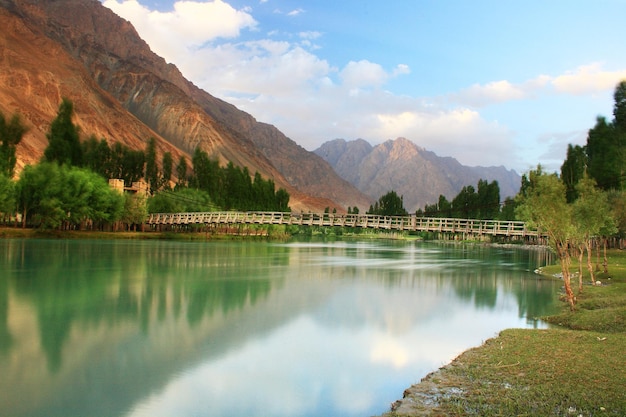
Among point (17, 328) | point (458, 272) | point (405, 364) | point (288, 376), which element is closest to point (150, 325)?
point (17, 328)

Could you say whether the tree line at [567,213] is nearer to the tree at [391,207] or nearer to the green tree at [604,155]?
the green tree at [604,155]

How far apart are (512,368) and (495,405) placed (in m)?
2.48

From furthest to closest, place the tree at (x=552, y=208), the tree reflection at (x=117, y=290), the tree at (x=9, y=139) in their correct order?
1. the tree at (x=9, y=139)
2. the tree at (x=552, y=208)
3. the tree reflection at (x=117, y=290)

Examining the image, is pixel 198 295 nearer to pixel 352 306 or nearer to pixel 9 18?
pixel 352 306

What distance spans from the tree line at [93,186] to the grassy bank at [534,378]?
57.9 metres

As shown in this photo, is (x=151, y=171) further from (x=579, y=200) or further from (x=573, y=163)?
(x=579, y=200)


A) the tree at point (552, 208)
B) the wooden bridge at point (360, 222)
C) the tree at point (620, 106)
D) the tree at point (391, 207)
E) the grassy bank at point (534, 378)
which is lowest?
the grassy bank at point (534, 378)

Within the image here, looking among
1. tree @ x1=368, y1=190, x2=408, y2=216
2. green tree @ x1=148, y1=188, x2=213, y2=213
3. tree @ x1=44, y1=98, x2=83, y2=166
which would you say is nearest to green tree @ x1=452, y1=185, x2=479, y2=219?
tree @ x1=368, y1=190, x2=408, y2=216

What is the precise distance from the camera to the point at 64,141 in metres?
75.9

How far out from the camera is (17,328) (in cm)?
1542

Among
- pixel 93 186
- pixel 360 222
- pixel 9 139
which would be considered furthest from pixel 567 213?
pixel 9 139

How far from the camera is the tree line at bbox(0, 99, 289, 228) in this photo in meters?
62.5

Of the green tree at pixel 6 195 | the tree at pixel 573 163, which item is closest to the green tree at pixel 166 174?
the green tree at pixel 6 195

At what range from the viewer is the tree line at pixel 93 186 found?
6250cm
